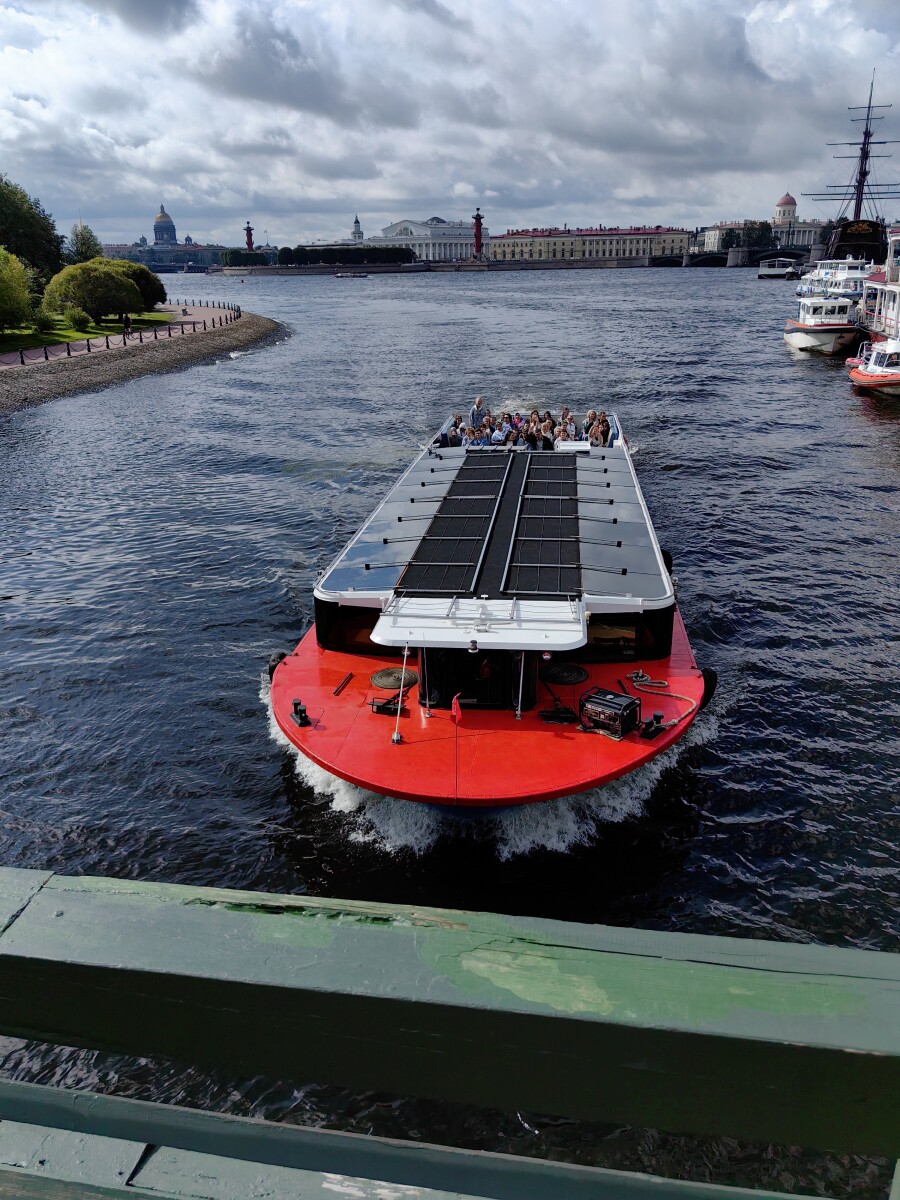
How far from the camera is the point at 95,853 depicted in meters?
13.8

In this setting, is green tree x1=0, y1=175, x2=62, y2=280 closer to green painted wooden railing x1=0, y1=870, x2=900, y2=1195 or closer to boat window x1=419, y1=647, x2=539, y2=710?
boat window x1=419, y1=647, x2=539, y2=710

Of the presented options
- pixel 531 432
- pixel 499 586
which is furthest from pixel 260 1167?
pixel 531 432

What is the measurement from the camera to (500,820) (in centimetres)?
1357

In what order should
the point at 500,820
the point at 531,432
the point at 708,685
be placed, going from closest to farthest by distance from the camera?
1. the point at 500,820
2. the point at 708,685
3. the point at 531,432

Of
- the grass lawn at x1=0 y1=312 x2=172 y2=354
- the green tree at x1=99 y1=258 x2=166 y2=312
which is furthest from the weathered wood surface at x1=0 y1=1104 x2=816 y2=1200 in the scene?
the green tree at x1=99 y1=258 x2=166 y2=312

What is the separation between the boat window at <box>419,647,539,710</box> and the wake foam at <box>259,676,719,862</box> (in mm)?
1700

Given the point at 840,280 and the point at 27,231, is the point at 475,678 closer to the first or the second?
the point at 840,280

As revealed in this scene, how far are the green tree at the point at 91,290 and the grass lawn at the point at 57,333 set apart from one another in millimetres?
1770

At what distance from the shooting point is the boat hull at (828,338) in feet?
213

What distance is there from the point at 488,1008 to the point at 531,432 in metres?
26.9

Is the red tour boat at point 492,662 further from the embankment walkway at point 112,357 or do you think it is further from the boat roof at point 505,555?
the embankment walkway at point 112,357

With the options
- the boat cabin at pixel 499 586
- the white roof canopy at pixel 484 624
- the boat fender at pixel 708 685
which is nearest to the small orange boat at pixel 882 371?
the boat cabin at pixel 499 586

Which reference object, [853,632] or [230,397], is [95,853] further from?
[230,397]

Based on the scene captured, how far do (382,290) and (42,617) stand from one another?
529 feet
